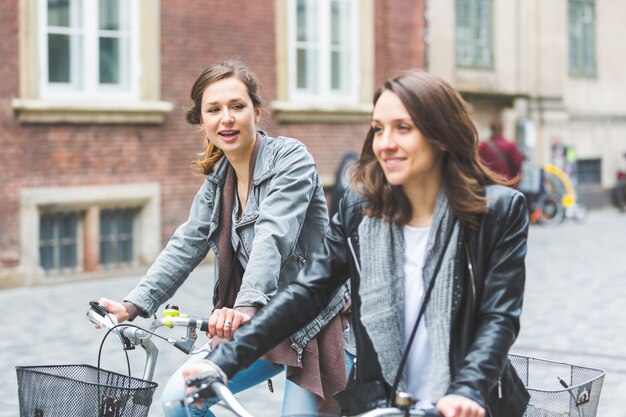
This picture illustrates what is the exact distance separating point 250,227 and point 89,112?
9200 mm

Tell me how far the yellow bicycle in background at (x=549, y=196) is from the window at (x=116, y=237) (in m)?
8.05

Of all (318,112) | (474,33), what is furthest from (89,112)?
(474,33)

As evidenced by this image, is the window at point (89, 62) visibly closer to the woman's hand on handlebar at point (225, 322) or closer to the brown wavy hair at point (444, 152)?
the woman's hand on handlebar at point (225, 322)

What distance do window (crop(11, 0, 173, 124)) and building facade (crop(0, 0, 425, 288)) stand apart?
0.04 feet

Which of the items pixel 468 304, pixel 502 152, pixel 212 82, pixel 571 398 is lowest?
pixel 571 398

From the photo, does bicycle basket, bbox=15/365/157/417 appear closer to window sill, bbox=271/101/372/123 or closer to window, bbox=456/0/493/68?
window sill, bbox=271/101/372/123

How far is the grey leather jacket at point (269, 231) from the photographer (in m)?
3.72

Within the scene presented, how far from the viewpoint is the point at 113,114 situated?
13.0 metres

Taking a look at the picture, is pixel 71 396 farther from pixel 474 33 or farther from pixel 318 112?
pixel 474 33

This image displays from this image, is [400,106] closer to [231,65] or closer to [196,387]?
[196,387]

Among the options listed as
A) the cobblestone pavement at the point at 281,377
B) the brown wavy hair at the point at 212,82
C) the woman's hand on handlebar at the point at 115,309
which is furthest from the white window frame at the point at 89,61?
the woman's hand on handlebar at the point at 115,309

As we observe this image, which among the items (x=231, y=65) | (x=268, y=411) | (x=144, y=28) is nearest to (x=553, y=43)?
(x=144, y=28)

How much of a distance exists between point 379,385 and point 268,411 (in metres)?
3.76

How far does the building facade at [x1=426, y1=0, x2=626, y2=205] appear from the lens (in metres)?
21.2
